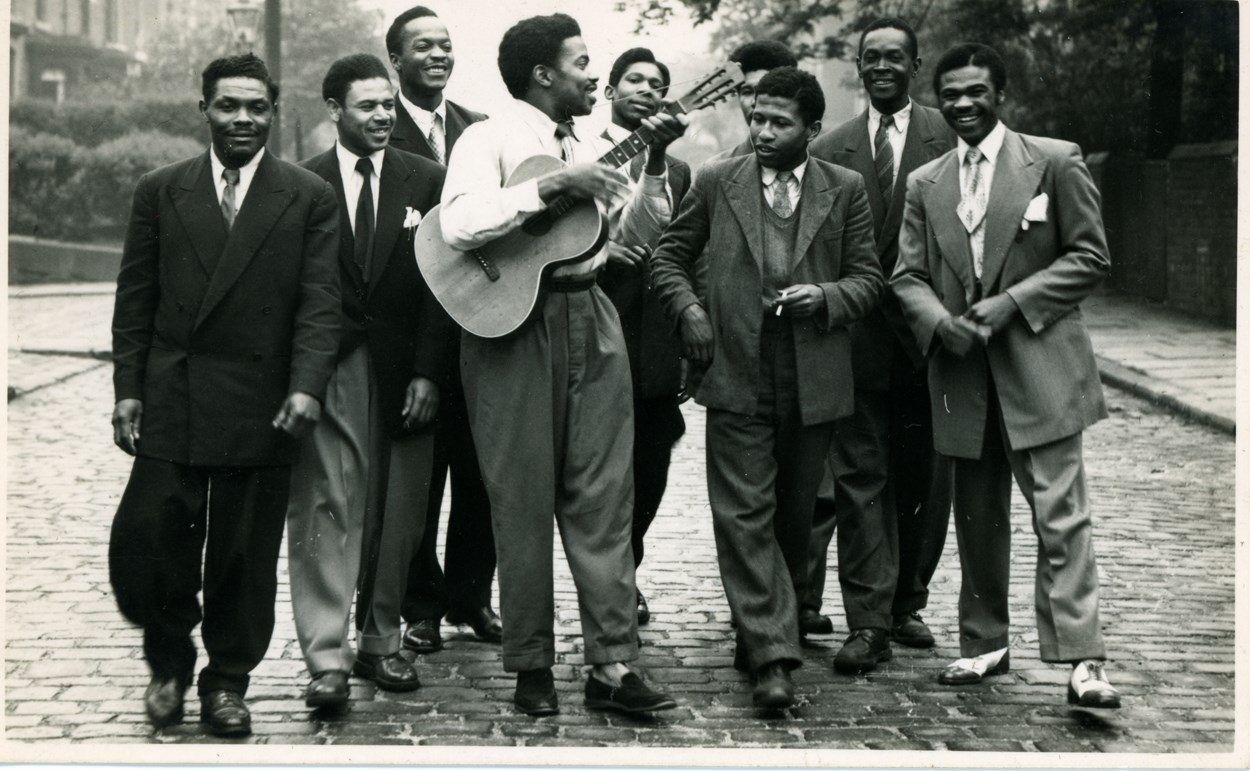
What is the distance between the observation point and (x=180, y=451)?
497 centimetres

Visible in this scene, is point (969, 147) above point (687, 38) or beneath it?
beneath

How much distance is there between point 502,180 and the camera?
5184 mm

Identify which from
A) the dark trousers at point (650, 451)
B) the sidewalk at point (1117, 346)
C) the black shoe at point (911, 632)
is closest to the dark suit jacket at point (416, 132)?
the dark trousers at point (650, 451)

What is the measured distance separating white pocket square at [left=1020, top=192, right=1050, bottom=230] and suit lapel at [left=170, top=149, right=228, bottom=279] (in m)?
2.66

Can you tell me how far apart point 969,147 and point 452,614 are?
8.83 ft

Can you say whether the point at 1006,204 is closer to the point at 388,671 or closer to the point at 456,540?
the point at 456,540

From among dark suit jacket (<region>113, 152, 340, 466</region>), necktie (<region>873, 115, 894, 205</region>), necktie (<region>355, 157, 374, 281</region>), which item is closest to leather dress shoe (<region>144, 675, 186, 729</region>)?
dark suit jacket (<region>113, 152, 340, 466</region>)

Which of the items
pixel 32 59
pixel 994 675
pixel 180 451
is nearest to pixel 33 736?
pixel 180 451

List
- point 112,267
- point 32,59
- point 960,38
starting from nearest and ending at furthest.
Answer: point 32,59
point 960,38
point 112,267

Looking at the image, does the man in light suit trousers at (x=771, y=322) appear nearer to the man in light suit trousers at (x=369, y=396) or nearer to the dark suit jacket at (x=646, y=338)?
the dark suit jacket at (x=646, y=338)

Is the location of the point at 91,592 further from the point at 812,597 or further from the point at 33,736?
the point at 812,597

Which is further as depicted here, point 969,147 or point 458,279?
point 969,147

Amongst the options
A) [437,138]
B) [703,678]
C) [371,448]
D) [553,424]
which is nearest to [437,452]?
[371,448]

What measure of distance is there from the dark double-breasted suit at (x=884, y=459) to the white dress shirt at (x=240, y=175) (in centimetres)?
228
